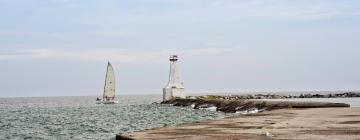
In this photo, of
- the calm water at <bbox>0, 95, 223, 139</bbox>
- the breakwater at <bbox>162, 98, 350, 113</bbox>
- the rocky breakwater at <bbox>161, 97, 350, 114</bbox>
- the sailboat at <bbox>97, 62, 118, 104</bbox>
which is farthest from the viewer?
the sailboat at <bbox>97, 62, 118, 104</bbox>

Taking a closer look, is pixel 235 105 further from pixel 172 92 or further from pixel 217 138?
pixel 217 138

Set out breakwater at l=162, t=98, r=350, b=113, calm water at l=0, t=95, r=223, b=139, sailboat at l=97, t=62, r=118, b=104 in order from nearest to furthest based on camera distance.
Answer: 1. calm water at l=0, t=95, r=223, b=139
2. breakwater at l=162, t=98, r=350, b=113
3. sailboat at l=97, t=62, r=118, b=104

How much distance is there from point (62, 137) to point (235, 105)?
4008cm

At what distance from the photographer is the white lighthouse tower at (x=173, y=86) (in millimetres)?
102312

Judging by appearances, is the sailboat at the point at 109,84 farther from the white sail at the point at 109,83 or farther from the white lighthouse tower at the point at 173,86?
the white lighthouse tower at the point at 173,86

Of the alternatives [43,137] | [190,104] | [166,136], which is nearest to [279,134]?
[166,136]

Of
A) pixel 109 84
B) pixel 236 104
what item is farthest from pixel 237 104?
pixel 109 84

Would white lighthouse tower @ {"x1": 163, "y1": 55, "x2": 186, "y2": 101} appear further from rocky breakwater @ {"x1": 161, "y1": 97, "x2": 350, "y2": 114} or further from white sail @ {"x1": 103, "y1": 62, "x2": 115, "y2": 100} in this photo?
white sail @ {"x1": 103, "y1": 62, "x2": 115, "y2": 100}

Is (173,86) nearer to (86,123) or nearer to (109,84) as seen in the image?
(109,84)

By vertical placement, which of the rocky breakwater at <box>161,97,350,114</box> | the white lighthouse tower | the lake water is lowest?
the lake water

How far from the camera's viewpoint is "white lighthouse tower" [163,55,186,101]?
102 meters

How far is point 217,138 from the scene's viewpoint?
1084 cm

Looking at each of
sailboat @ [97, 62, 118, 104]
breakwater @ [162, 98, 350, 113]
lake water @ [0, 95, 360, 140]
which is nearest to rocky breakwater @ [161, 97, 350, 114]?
breakwater @ [162, 98, 350, 113]

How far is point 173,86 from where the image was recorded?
10375 centimetres
